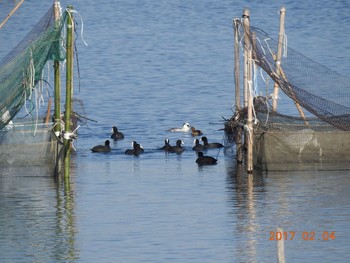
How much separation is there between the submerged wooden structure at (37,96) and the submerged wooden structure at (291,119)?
144 inches

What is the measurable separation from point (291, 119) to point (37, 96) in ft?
16.8

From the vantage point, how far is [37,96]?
2453cm

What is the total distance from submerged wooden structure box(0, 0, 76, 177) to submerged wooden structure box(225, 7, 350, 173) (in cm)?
366

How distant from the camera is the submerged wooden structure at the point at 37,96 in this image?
23953mm

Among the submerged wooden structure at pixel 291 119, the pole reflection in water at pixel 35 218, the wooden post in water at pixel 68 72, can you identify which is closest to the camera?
the pole reflection in water at pixel 35 218

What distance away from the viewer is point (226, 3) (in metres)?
74.5

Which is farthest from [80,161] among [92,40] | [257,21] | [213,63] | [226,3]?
[226,3]

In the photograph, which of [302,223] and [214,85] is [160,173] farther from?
[214,85]

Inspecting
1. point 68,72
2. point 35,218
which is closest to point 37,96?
point 68,72

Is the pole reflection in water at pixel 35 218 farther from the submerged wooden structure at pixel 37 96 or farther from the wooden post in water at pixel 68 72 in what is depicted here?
the wooden post in water at pixel 68 72
